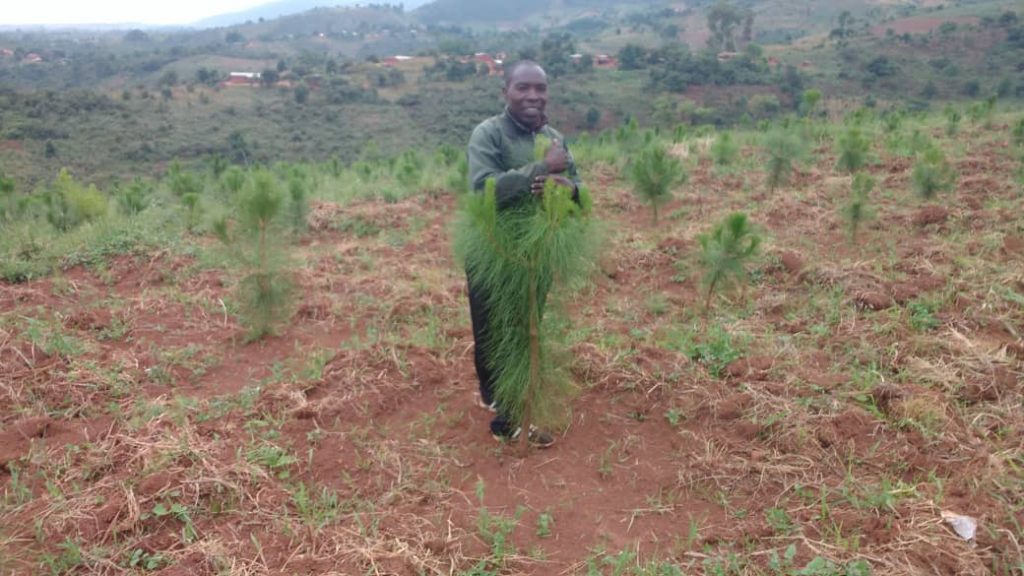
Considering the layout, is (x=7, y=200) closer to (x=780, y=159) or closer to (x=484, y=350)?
(x=484, y=350)

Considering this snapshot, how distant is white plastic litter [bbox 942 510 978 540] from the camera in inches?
84.0

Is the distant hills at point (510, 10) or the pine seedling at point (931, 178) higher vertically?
the distant hills at point (510, 10)

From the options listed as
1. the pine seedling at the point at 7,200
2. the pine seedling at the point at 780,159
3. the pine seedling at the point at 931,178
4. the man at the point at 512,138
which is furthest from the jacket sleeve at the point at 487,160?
the pine seedling at the point at 7,200

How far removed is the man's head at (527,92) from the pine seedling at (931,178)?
485 centimetres

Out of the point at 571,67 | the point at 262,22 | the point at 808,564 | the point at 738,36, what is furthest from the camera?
the point at 262,22

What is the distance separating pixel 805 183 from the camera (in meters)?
7.71

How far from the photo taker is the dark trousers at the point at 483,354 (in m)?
2.83

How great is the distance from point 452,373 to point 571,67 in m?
35.5

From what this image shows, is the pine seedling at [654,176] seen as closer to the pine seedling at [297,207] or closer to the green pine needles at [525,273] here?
the pine seedling at [297,207]

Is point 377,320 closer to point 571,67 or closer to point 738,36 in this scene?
point 571,67

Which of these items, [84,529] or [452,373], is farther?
[452,373]

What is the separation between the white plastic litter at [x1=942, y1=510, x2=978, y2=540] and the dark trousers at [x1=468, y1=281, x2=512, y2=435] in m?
1.66

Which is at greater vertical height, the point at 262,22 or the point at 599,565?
the point at 262,22

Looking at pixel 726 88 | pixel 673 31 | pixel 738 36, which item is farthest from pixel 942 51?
pixel 673 31
